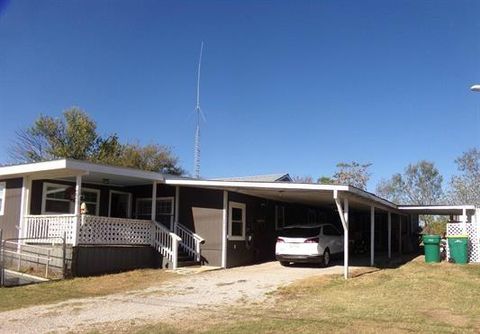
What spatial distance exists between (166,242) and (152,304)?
281 inches

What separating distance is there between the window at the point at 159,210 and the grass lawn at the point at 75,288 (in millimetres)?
3529

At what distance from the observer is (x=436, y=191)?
63.2 m

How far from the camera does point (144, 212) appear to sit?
20.6 m

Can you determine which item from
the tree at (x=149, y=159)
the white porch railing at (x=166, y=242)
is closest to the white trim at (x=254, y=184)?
the white porch railing at (x=166, y=242)

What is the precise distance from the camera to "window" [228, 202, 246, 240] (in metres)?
19.4

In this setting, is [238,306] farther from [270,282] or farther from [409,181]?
[409,181]

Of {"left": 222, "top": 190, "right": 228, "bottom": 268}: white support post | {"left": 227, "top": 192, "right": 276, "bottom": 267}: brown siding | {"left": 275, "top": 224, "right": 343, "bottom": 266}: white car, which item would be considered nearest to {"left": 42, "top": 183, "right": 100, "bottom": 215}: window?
{"left": 222, "top": 190, "right": 228, "bottom": 268}: white support post

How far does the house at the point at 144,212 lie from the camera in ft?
53.0

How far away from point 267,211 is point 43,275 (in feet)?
31.5

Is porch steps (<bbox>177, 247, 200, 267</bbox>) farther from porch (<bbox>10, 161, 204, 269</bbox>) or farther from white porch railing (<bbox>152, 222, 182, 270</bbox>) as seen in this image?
white porch railing (<bbox>152, 222, 182, 270</bbox>)

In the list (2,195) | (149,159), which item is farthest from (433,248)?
(149,159)

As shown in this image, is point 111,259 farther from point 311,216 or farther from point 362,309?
point 311,216

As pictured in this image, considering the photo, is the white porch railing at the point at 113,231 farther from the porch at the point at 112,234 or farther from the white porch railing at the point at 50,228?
the white porch railing at the point at 50,228

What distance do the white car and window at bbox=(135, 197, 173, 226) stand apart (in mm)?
4229
